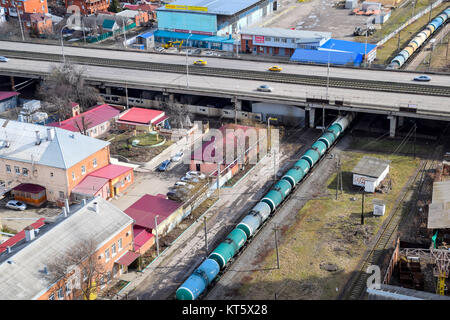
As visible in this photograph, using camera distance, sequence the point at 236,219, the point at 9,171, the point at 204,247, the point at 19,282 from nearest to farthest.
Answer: the point at 19,282 → the point at 204,247 → the point at 236,219 → the point at 9,171

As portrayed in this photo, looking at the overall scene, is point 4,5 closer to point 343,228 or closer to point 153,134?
point 153,134

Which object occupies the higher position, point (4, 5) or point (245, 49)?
point (4, 5)

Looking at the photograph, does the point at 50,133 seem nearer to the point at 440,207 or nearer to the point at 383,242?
the point at 383,242

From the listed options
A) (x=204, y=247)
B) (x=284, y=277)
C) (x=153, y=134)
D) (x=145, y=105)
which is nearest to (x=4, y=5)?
(x=145, y=105)

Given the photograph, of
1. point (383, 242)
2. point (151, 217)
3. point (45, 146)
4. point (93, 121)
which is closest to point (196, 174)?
point (151, 217)

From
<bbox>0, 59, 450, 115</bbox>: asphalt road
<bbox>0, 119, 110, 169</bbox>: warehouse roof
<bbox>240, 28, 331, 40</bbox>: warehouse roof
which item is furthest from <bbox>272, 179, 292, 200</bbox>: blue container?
<bbox>240, 28, 331, 40</bbox>: warehouse roof

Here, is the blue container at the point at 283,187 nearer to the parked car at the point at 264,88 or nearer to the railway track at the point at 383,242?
the railway track at the point at 383,242
